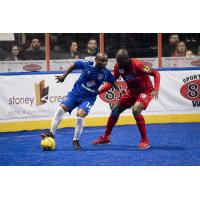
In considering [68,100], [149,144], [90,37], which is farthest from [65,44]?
[149,144]

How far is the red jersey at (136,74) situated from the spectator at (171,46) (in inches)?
27.2

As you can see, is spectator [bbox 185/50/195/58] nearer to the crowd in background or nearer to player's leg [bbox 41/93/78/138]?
the crowd in background

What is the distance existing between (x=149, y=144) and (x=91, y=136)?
1.03 metres

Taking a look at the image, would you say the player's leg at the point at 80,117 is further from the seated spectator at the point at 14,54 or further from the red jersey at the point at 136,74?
the seated spectator at the point at 14,54

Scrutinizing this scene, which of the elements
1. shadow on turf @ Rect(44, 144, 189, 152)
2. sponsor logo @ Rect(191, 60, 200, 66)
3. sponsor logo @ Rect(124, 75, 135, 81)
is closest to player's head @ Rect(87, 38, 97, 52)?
sponsor logo @ Rect(124, 75, 135, 81)

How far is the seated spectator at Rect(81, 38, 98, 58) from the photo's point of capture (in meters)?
10.7

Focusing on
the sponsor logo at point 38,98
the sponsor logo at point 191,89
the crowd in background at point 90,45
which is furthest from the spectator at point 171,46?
the sponsor logo at point 38,98

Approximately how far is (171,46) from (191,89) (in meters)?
1.07

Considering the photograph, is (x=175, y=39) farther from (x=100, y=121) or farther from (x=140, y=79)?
(x=100, y=121)

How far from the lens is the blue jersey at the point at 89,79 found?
9.73 meters

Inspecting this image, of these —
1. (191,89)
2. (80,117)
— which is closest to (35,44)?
(80,117)

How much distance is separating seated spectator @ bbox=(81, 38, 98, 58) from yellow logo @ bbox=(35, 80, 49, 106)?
879 millimetres

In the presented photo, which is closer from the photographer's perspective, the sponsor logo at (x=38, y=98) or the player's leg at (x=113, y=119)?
the player's leg at (x=113, y=119)

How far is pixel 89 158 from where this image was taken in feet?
29.6
